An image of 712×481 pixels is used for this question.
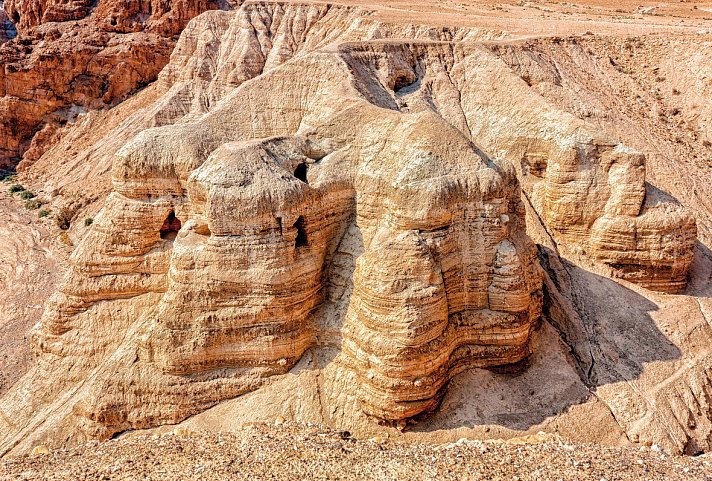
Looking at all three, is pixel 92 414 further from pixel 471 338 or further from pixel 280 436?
pixel 471 338

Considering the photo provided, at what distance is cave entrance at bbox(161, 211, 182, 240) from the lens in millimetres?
17594

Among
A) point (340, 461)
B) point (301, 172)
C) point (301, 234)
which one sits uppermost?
point (301, 172)

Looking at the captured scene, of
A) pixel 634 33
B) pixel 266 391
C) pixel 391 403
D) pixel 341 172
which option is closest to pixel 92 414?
pixel 266 391

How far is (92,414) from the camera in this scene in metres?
15.3

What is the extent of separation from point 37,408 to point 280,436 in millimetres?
8711

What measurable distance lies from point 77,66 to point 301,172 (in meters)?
41.4

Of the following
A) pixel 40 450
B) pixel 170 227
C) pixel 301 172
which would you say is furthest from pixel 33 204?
pixel 301 172

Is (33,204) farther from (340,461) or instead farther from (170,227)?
(340,461)

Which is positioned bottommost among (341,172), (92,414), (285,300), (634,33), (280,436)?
(92,414)

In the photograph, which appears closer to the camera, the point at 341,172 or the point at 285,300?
the point at 285,300

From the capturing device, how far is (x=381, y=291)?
44.4 ft

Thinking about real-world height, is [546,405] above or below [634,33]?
below

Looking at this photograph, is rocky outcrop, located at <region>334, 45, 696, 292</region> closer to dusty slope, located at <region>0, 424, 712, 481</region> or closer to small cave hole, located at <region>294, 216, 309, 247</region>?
small cave hole, located at <region>294, 216, 309, 247</region>

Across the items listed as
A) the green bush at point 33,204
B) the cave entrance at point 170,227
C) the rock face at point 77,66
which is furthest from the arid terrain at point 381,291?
the rock face at point 77,66
